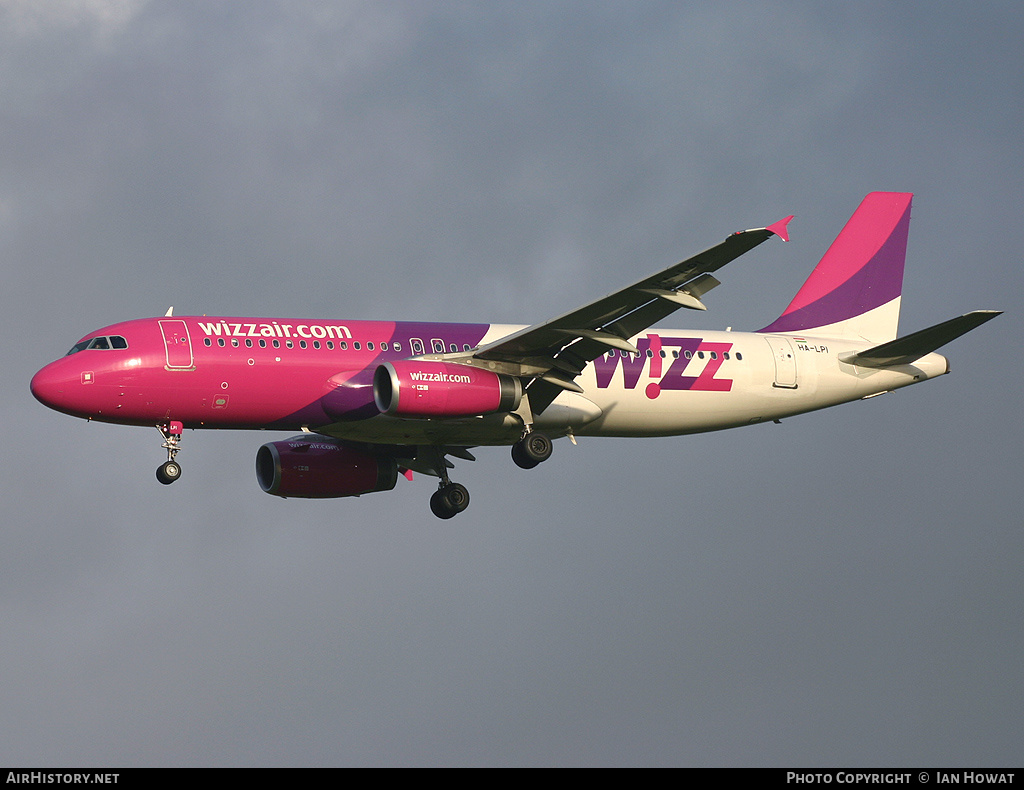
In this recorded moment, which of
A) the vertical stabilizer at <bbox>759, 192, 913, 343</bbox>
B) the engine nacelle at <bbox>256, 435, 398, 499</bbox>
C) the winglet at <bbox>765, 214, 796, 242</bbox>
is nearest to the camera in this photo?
the winglet at <bbox>765, 214, 796, 242</bbox>

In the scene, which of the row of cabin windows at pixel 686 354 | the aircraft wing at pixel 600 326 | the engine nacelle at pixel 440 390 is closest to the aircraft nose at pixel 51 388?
the engine nacelle at pixel 440 390

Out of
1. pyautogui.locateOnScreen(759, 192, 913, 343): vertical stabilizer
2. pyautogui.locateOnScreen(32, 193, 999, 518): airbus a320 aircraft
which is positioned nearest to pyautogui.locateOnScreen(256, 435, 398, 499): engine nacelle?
pyautogui.locateOnScreen(32, 193, 999, 518): airbus a320 aircraft

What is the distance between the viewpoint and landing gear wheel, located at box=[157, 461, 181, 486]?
40713 millimetres

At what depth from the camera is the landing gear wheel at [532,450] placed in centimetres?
4306

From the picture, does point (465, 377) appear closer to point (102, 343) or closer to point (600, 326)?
point (600, 326)

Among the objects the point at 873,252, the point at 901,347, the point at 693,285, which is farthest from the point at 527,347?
the point at 873,252

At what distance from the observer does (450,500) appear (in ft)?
154

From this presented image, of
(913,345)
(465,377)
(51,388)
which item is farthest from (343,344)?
(913,345)

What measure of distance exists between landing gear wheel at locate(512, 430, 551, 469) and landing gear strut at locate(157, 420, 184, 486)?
9410 mm

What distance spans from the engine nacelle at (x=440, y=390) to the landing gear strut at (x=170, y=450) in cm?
549

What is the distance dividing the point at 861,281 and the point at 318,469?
62.3 feet

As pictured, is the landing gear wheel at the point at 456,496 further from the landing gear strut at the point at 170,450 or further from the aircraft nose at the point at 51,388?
the aircraft nose at the point at 51,388

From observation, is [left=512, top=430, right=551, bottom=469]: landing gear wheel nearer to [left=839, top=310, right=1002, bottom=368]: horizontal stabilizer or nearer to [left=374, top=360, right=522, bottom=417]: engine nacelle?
[left=374, top=360, right=522, bottom=417]: engine nacelle

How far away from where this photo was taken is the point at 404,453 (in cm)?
4734
